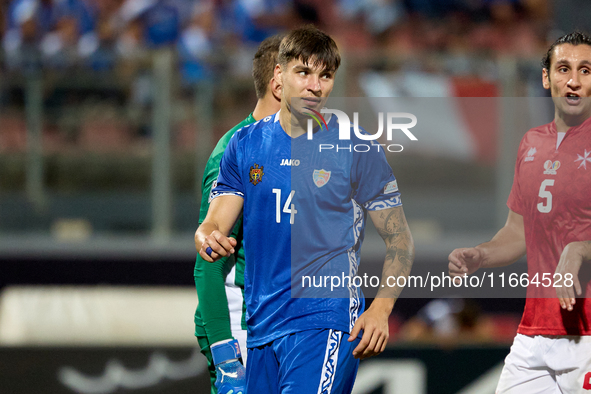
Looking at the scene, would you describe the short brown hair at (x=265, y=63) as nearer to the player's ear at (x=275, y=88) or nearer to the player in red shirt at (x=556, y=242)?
the player's ear at (x=275, y=88)

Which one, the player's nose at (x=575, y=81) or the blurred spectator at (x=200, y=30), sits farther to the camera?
the blurred spectator at (x=200, y=30)

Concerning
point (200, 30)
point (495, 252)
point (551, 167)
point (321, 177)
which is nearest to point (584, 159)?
point (551, 167)

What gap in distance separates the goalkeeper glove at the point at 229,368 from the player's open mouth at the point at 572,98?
5.03 ft

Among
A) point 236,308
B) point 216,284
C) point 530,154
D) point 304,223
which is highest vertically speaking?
point 530,154

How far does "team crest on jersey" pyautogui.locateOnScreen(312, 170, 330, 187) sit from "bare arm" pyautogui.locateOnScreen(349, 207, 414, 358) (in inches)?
8.0

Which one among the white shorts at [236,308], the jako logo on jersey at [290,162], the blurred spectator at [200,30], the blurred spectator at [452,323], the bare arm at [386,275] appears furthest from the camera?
the blurred spectator at [200,30]

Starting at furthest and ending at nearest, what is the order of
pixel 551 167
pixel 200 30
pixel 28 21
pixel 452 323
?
pixel 200 30
pixel 28 21
pixel 452 323
pixel 551 167

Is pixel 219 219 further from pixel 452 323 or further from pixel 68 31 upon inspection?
pixel 68 31

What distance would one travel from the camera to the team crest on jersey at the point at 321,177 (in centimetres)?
264

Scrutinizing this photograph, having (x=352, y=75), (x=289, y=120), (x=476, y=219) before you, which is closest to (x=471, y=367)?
(x=476, y=219)

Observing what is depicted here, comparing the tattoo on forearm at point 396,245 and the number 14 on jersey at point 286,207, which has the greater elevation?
the number 14 on jersey at point 286,207

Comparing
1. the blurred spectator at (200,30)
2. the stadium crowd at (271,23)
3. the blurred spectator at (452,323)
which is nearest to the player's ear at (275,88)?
the blurred spectator at (452,323)

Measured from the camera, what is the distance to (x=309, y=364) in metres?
2.52

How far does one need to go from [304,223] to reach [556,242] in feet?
3.01
